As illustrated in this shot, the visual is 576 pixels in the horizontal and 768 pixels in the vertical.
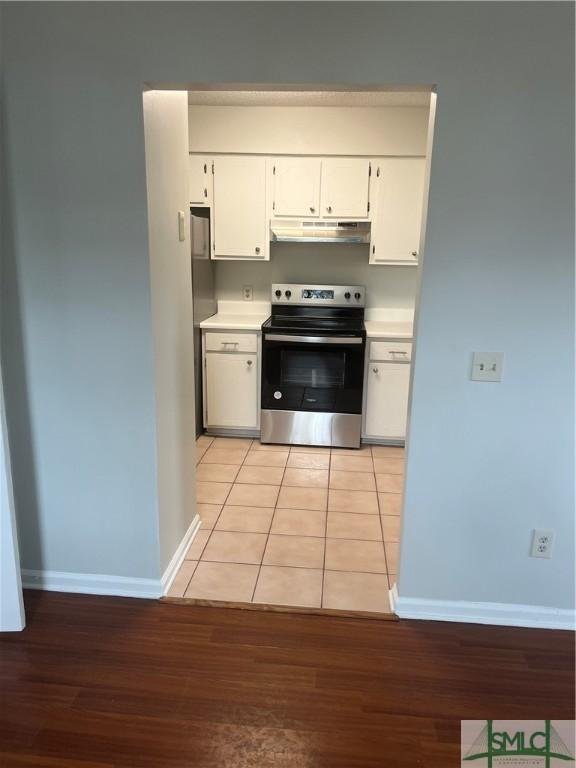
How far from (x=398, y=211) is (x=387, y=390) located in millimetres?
1296

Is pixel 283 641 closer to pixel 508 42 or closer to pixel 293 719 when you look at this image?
pixel 293 719

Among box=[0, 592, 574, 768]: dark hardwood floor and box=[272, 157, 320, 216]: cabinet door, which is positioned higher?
box=[272, 157, 320, 216]: cabinet door

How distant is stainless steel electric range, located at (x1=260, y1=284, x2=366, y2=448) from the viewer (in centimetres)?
387

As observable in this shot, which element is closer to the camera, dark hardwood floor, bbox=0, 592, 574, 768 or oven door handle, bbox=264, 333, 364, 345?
dark hardwood floor, bbox=0, 592, 574, 768

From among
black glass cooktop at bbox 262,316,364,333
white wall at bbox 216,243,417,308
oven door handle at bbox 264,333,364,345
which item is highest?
white wall at bbox 216,243,417,308

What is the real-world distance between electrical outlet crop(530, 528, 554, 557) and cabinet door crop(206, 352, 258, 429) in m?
2.37

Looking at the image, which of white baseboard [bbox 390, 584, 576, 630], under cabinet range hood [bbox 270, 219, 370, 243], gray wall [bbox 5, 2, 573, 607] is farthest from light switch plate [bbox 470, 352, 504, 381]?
under cabinet range hood [bbox 270, 219, 370, 243]

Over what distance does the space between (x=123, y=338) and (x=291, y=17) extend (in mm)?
1283

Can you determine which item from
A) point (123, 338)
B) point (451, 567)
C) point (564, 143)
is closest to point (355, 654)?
point (451, 567)

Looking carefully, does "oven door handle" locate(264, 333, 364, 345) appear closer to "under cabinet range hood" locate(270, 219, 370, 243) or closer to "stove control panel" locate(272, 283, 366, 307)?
"stove control panel" locate(272, 283, 366, 307)

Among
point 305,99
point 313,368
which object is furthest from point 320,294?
point 305,99

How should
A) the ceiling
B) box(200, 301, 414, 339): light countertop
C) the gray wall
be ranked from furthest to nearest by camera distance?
box(200, 301, 414, 339): light countertop < the ceiling < the gray wall

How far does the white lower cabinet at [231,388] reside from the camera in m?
4.07

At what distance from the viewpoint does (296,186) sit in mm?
3971
